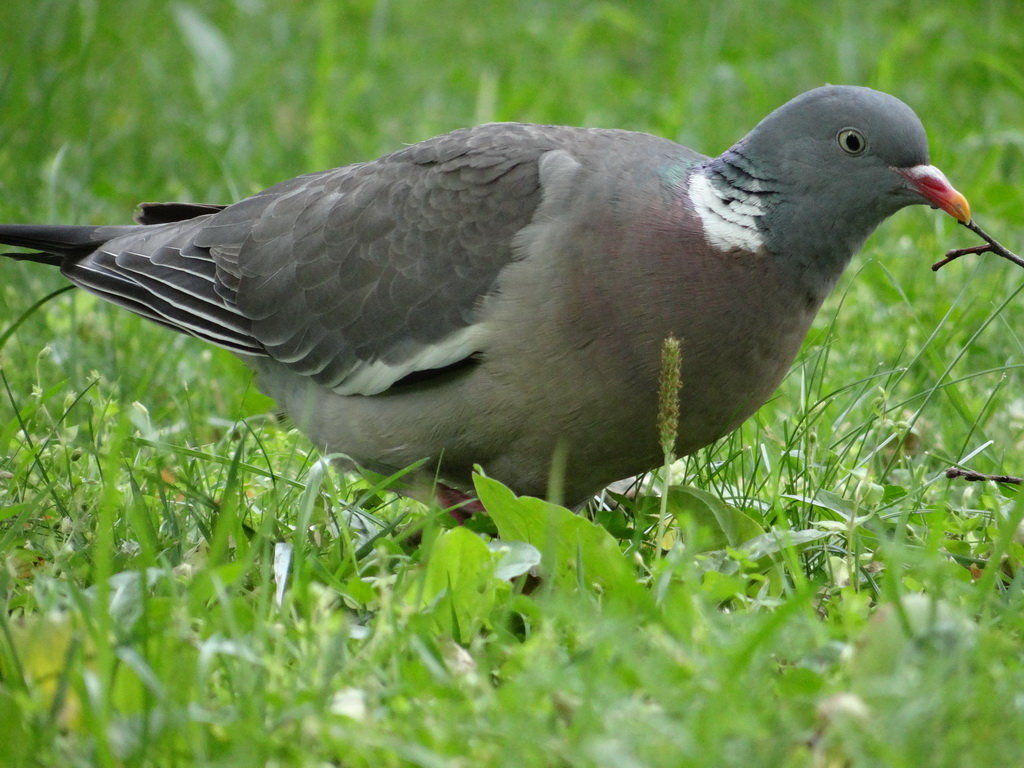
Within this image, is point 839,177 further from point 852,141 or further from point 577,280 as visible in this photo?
point 577,280

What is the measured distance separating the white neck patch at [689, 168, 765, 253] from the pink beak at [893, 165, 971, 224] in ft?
1.18

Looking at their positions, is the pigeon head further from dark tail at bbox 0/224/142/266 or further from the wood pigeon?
dark tail at bbox 0/224/142/266

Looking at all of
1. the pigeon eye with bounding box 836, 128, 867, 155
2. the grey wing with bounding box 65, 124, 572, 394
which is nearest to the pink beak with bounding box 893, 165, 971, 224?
the pigeon eye with bounding box 836, 128, 867, 155

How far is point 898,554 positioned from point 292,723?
1.05 metres

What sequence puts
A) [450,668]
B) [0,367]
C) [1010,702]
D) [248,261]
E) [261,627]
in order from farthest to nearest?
[248,261], [0,367], [450,668], [261,627], [1010,702]

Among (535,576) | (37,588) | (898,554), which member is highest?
(898,554)

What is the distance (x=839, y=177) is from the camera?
318 cm

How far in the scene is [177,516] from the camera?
3188 mm

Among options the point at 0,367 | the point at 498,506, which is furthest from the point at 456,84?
the point at 498,506

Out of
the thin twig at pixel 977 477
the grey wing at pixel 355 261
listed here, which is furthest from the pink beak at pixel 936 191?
the grey wing at pixel 355 261

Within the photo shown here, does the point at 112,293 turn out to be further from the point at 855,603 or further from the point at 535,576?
the point at 855,603

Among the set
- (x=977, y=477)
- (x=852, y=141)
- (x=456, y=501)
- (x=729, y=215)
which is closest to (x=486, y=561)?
(x=456, y=501)

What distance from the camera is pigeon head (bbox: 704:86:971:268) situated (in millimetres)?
3158

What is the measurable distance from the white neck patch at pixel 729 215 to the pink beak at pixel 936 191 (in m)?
0.36
